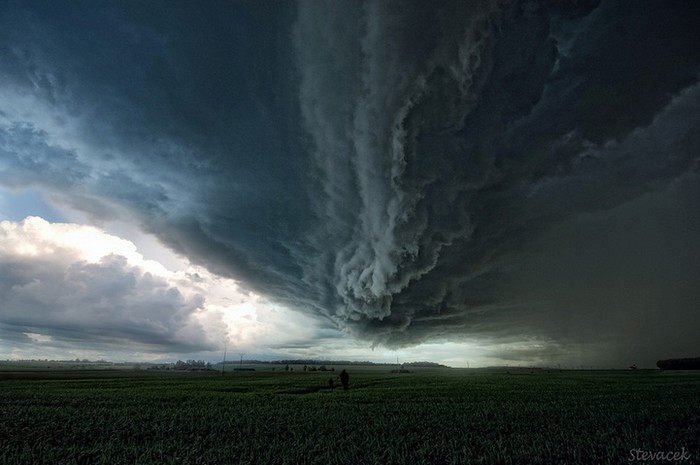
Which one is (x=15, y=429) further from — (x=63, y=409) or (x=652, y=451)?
(x=652, y=451)

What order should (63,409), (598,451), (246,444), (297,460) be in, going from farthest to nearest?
(63,409) < (246,444) < (598,451) < (297,460)

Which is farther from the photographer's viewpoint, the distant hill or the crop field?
the distant hill

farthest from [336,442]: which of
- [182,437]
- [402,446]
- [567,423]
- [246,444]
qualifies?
[567,423]

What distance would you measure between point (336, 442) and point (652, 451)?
1321 cm

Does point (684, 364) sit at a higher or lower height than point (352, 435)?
lower

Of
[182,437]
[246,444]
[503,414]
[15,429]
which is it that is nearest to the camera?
[246,444]

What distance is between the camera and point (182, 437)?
61.0 feet

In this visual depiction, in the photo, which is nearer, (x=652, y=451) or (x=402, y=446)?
(x=652, y=451)

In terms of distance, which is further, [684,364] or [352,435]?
[684,364]

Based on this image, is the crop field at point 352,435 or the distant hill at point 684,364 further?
the distant hill at point 684,364

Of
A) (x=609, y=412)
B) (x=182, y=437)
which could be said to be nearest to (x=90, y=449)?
(x=182, y=437)

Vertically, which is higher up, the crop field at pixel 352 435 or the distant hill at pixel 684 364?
the crop field at pixel 352 435

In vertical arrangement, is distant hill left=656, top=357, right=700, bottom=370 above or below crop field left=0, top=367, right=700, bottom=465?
below

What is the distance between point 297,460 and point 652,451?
14441mm
